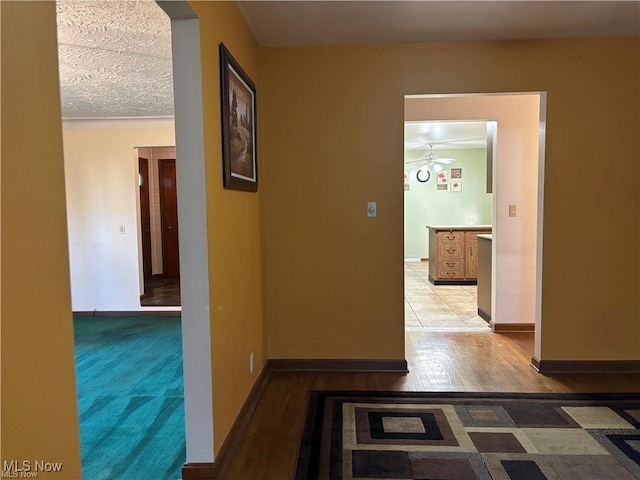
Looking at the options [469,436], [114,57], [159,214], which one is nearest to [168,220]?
[159,214]

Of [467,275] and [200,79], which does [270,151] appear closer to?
[200,79]

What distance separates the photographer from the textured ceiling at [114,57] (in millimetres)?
2266

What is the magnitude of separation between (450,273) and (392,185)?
13.6ft

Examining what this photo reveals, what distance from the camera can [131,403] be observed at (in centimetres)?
262

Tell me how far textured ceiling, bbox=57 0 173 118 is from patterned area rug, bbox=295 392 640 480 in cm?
247

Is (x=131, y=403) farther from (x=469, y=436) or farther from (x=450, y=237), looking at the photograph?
(x=450, y=237)

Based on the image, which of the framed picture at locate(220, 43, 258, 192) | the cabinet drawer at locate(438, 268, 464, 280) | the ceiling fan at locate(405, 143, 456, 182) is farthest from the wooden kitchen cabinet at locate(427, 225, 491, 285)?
the framed picture at locate(220, 43, 258, 192)

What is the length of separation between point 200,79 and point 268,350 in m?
2.09

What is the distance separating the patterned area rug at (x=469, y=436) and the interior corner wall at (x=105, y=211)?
331 cm

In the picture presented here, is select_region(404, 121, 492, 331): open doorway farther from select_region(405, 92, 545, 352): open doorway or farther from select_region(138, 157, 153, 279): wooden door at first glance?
select_region(138, 157, 153, 279): wooden door

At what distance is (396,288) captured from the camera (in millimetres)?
3107

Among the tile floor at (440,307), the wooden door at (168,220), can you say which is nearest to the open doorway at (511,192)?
the tile floor at (440,307)

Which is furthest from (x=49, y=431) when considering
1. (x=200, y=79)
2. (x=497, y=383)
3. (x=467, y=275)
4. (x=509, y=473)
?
(x=467, y=275)

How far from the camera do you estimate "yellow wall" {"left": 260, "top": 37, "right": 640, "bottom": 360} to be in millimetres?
2979
